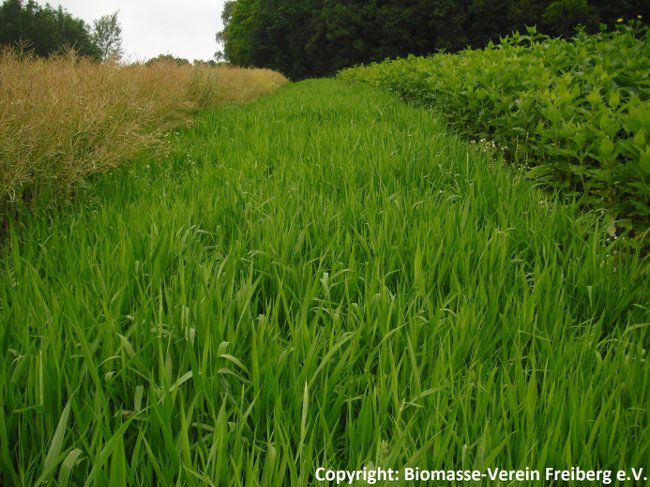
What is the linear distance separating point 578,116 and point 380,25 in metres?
40.8

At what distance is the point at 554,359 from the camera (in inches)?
55.4

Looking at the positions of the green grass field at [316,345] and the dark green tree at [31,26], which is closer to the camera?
the green grass field at [316,345]

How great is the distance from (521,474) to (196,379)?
2.64 feet

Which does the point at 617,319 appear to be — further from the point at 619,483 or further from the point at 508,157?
the point at 508,157

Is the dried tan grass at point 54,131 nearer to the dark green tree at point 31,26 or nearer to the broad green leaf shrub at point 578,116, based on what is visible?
the broad green leaf shrub at point 578,116

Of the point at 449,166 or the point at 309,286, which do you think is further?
the point at 449,166

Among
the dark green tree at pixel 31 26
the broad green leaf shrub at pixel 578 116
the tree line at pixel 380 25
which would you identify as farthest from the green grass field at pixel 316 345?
the dark green tree at pixel 31 26

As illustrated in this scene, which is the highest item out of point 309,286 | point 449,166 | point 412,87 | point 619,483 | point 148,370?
point 412,87

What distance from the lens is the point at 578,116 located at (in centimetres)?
294

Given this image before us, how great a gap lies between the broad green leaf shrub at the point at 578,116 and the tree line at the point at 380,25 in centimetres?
3112

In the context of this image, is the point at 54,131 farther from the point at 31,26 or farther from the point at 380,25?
the point at 31,26

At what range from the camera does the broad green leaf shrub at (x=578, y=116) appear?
2307 millimetres

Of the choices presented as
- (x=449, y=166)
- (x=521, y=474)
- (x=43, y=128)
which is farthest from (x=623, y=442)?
(x=43, y=128)

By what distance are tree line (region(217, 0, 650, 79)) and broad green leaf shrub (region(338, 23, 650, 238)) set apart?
31.1 m
